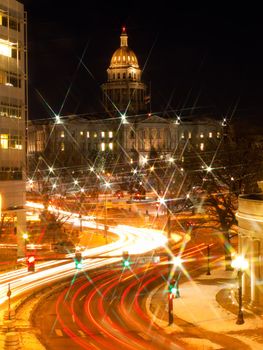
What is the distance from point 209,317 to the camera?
2730 cm

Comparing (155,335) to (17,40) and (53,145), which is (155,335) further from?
(53,145)

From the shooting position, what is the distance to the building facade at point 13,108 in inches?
1784

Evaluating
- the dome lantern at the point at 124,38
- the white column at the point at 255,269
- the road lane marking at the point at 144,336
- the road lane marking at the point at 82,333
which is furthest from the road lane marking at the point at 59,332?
the dome lantern at the point at 124,38

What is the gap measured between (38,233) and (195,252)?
1546 centimetres

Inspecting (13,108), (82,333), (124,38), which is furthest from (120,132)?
(82,333)

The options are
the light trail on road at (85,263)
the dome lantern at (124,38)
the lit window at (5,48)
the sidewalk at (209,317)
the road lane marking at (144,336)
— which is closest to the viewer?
the sidewalk at (209,317)

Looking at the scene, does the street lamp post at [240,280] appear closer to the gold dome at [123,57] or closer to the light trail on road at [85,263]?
the light trail on road at [85,263]

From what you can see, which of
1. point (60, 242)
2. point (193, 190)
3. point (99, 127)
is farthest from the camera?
point (99, 127)

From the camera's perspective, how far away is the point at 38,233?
58.2m

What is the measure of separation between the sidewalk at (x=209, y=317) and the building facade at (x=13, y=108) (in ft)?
51.1

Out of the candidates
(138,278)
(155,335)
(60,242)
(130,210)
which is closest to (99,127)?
(130,210)

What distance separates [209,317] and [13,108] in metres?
24.7

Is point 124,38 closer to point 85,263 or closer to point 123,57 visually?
point 123,57

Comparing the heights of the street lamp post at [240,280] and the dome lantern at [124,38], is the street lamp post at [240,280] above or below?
below
